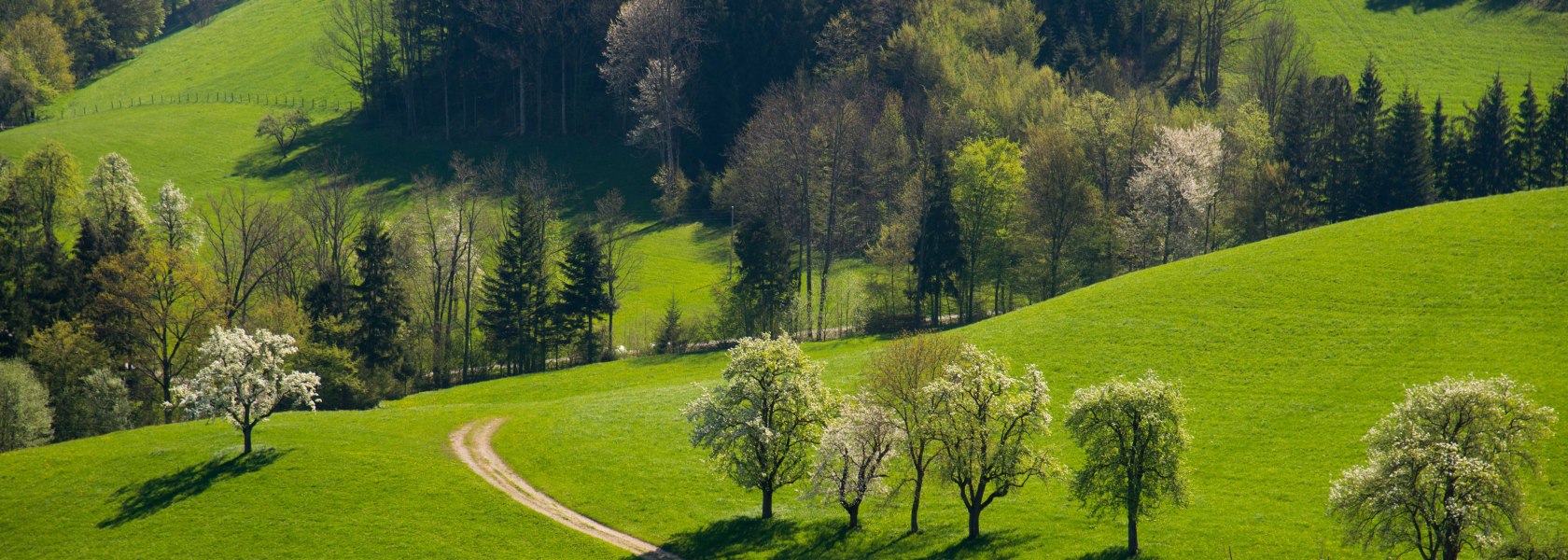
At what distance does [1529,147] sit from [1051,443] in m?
83.4

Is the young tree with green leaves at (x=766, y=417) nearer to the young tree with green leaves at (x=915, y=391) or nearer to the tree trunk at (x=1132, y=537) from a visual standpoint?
the young tree with green leaves at (x=915, y=391)

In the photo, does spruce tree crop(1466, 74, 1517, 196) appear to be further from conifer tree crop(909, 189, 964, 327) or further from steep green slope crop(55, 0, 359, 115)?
steep green slope crop(55, 0, 359, 115)

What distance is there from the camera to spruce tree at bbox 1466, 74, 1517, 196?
11588 centimetres

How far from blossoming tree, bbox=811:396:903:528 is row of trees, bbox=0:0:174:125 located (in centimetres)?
15628

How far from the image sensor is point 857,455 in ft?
181

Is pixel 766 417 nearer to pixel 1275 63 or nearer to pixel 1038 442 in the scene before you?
pixel 1038 442

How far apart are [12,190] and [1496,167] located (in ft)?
446

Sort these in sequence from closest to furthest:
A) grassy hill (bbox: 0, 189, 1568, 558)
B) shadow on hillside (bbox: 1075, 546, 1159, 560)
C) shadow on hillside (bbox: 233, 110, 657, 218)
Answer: shadow on hillside (bbox: 1075, 546, 1159, 560)
grassy hill (bbox: 0, 189, 1568, 558)
shadow on hillside (bbox: 233, 110, 657, 218)

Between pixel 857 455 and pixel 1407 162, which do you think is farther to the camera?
pixel 1407 162

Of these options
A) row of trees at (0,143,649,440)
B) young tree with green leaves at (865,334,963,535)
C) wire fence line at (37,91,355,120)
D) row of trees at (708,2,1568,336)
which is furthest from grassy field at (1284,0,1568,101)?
wire fence line at (37,91,355,120)

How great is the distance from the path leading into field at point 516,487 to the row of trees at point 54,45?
129316 millimetres

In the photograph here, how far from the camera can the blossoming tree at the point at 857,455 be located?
54781 mm

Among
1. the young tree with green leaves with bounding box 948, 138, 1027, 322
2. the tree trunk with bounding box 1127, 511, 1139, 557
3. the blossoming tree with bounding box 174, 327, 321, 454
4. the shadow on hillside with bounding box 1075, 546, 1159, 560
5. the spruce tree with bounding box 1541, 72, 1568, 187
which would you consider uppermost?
the spruce tree with bounding box 1541, 72, 1568, 187

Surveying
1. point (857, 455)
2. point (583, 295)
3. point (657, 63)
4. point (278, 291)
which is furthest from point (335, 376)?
point (657, 63)
